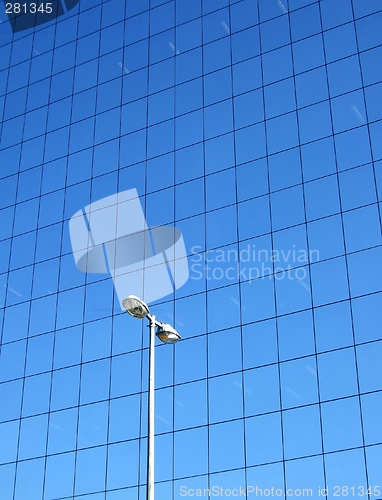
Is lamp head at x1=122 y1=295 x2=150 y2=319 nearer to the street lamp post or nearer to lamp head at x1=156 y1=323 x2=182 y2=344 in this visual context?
the street lamp post

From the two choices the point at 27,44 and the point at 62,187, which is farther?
the point at 27,44

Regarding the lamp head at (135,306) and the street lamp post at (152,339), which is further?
the lamp head at (135,306)

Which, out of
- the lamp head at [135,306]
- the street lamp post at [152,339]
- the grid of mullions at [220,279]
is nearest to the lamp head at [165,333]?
the street lamp post at [152,339]

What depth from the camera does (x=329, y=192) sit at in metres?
36.9

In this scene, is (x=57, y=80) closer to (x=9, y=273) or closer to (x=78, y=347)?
(x=9, y=273)

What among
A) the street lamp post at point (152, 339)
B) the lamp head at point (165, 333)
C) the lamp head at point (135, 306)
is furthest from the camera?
the lamp head at point (165, 333)

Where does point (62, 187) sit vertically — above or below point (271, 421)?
above

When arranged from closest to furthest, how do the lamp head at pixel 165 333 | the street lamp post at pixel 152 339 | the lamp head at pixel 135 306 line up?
the street lamp post at pixel 152 339, the lamp head at pixel 135 306, the lamp head at pixel 165 333

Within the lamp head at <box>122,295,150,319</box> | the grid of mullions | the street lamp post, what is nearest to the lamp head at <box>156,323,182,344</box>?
the street lamp post

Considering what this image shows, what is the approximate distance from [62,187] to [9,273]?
18.7 feet

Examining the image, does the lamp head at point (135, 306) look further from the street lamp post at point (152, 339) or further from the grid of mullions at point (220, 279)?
the grid of mullions at point (220, 279)

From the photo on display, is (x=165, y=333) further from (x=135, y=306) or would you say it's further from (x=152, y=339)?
(x=135, y=306)

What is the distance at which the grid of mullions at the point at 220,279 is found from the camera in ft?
109

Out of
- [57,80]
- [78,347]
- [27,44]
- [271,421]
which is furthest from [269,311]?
[27,44]
